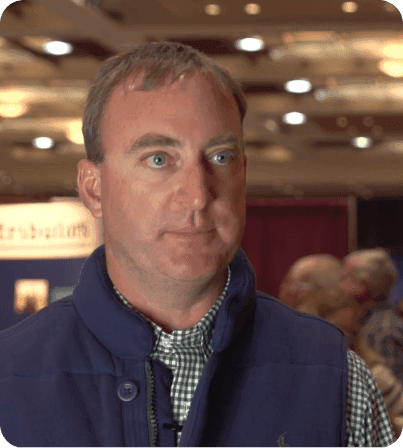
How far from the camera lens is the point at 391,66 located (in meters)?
1.40

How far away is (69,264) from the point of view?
77cm

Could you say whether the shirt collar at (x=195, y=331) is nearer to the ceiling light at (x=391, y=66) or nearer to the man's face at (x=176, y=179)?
the man's face at (x=176, y=179)

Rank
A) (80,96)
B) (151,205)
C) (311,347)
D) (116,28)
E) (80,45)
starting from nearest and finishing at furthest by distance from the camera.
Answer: (151,205)
(311,347)
(116,28)
(80,45)
(80,96)

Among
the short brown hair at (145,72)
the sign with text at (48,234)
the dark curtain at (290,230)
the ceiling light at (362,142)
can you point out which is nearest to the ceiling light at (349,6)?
the short brown hair at (145,72)

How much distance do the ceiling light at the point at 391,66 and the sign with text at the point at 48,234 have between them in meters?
1.00

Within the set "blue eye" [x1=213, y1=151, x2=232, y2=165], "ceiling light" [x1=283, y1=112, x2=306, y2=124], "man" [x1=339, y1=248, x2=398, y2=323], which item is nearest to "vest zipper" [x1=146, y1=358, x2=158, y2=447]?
"blue eye" [x1=213, y1=151, x2=232, y2=165]

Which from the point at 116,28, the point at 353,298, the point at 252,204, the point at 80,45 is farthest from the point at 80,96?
the point at 252,204

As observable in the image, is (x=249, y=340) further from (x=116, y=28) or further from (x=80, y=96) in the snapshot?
(x=80, y=96)

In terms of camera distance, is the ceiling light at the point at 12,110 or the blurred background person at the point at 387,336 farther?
the ceiling light at the point at 12,110

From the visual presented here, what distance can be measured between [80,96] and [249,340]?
1.01m

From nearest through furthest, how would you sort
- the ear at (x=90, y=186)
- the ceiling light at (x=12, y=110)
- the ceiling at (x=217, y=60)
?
the ear at (x=90, y=186) < the ceiling at (x=217, y=60) < the ceiling light at (x=12, y=110)

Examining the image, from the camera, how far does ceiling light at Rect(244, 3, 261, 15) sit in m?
0.76

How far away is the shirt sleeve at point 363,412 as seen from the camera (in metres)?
0.60

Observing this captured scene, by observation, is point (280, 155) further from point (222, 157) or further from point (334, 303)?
point (222, 157)
